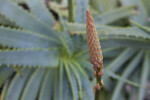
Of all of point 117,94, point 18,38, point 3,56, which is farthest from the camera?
point 117,94

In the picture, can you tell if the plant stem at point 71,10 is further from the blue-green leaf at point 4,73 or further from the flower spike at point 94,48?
the flower spike at point 94,48

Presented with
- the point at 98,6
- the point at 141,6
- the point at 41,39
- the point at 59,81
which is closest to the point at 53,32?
the point at 41,39

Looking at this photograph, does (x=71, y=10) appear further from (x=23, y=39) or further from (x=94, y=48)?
(x=94, y=48)

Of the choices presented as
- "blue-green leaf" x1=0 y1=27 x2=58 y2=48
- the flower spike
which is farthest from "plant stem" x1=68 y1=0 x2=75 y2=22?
the flower spike

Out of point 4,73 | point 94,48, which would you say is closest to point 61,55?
point 4,73

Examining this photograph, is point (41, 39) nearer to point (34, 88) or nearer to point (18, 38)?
point (18, 38)

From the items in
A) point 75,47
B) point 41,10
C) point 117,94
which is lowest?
point 117,94

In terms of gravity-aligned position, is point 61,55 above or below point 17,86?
above

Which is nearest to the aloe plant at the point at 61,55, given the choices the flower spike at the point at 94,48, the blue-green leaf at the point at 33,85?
the blue-green leaf at the point at 33,85
